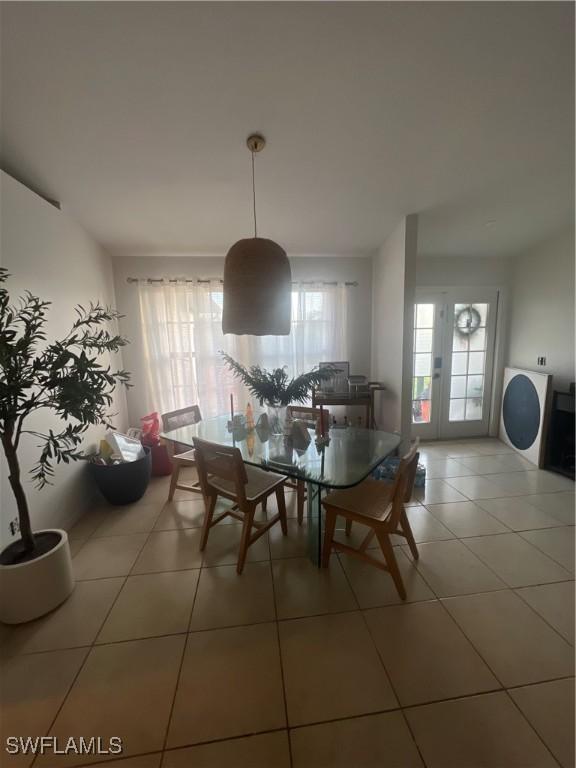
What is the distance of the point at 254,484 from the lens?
2055 mm

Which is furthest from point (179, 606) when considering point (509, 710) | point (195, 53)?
point (195, 53)

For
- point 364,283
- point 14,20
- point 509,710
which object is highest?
point 14,20

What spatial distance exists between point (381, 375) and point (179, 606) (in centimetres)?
289

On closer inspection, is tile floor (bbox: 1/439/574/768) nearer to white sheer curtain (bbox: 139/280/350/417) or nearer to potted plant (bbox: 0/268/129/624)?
potted plant (bbox: 0/268/129/624)

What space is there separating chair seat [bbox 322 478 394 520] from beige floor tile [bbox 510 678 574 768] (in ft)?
2.65

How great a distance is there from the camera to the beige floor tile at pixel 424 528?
211 centimetres

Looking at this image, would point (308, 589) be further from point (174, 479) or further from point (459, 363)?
point (459, 363)

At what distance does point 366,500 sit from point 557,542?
143cm

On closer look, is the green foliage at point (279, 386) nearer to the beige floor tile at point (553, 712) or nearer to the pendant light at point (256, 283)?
the pendant light at point (256, 283)

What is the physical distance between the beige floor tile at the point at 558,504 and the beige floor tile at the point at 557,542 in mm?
129

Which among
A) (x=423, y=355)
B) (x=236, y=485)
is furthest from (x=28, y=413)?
(x=423, y=355)

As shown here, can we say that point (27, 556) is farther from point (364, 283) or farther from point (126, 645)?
point (364, 283)

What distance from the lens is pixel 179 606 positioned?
162cm

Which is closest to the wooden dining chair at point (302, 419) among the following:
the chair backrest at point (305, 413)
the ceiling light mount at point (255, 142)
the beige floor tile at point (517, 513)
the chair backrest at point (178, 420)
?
the chair backrest at point (305, 413)
